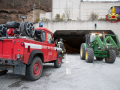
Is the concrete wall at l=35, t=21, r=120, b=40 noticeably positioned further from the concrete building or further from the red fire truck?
the red fire truck

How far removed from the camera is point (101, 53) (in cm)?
953

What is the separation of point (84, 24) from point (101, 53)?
12956 millimetres

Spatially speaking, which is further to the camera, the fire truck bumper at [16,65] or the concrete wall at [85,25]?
the concrete wall at [85,25]

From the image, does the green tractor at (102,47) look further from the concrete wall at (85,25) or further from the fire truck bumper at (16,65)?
the concrete wall at (85,25)

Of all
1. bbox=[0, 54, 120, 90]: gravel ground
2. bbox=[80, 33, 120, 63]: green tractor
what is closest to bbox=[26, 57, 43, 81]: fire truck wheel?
bbox=[0, 54, 120, 90]: gravel ground

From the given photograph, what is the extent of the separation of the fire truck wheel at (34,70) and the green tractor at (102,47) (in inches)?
205

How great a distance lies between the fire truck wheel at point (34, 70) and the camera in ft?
12.5

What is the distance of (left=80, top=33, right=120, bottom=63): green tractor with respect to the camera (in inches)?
326

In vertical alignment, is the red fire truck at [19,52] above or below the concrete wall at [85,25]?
below

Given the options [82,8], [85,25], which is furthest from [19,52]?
[82,8]

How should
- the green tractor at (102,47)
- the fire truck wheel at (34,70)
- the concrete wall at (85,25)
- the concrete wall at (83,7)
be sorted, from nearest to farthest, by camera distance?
the fire truck wheel at (34,70)
the green tractor at (102,47)
the concrete wall at (85,25)
the concrete wall at (83,7)

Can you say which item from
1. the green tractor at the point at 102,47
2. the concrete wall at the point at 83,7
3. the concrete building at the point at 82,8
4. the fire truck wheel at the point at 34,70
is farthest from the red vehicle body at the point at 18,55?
the concrete wall at the point at 83,7

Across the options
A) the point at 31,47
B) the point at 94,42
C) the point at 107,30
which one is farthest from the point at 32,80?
the point at 107,30

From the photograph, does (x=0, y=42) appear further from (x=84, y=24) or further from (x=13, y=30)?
(x=84, y=24)
